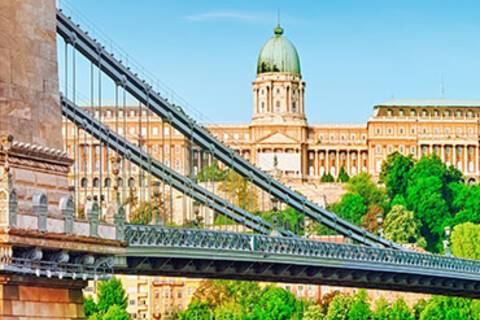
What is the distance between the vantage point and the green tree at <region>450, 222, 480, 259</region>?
4909 inches

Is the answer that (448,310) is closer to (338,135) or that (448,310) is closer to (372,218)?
(372,218)

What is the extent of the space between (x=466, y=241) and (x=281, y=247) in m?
68.2

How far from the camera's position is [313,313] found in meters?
122

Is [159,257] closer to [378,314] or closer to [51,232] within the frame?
[51,232]

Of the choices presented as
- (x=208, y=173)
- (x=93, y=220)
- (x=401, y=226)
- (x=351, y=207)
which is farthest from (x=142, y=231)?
(x=351, y=207)

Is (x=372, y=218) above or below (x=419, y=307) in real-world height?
above

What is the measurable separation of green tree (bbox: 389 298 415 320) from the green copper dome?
247ft

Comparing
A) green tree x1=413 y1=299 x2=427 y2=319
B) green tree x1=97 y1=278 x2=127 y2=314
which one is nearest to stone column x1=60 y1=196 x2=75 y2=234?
green tree x1=97 y1=278 x2=127 y2=314

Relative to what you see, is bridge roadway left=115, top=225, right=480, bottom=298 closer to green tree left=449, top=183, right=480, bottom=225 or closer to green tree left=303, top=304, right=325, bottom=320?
green tree left=303, top=304, right=325, bottom=320

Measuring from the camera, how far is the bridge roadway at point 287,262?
171 ft

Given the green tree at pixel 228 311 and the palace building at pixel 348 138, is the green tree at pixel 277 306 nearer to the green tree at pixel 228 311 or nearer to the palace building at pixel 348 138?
the green tree at pixel 228 311

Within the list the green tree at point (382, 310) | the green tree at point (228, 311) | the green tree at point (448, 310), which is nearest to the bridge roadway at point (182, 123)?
the green tree at point (448, 310)

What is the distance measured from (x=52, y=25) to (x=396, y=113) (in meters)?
160

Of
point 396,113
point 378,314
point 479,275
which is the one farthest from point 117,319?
point 396,113
